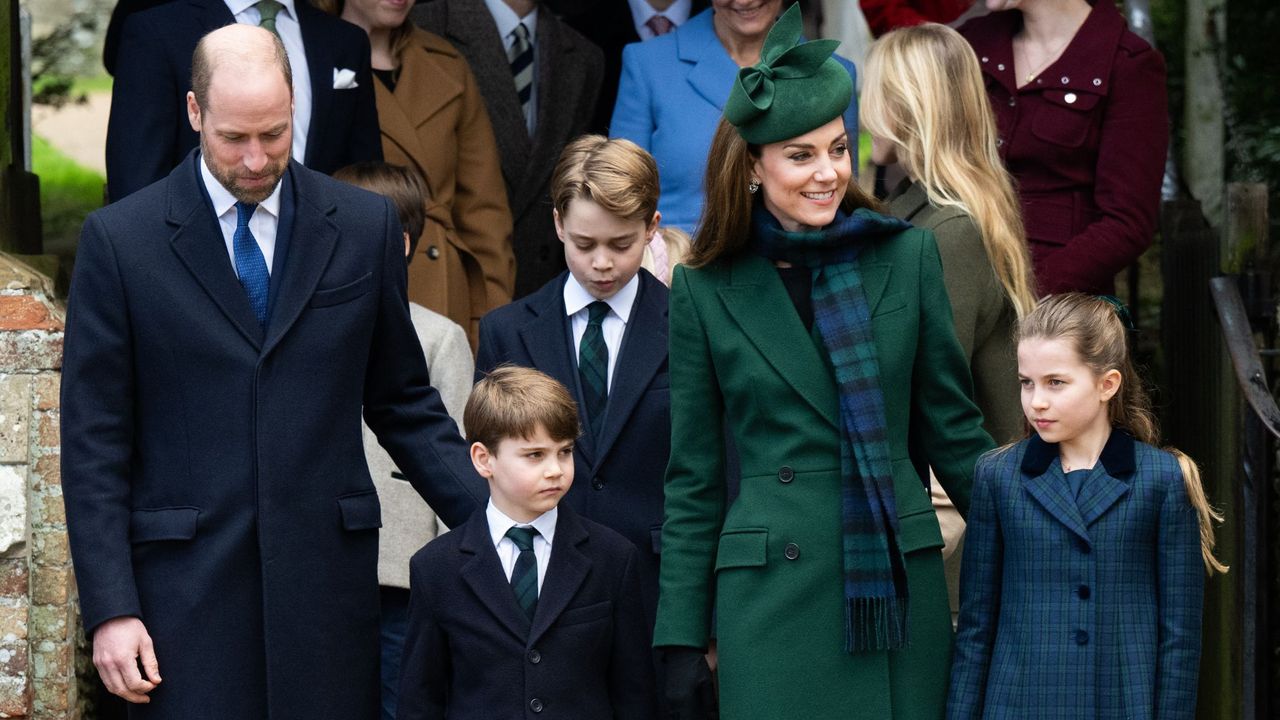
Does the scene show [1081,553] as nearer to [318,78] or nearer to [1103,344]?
[1103,344]

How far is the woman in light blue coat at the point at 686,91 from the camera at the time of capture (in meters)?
6.00

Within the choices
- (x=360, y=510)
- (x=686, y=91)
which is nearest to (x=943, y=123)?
(x=686, y=91)

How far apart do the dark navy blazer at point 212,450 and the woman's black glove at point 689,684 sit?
2.28 ft

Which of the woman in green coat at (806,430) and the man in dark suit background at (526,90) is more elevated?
the man in dark suit background at (526,90)

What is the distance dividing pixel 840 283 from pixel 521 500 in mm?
832

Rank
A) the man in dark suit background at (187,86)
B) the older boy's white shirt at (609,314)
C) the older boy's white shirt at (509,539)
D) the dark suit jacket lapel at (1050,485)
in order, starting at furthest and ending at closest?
the man in dark suit background at (187,86) → the older boy's white shirt at (609,314) → the older boy's white shirt at (509,539) → the dark suit jacket lapel at (1050,485)

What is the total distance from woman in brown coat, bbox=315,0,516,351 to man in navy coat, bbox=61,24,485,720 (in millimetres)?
2186

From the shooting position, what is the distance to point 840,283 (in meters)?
3.86

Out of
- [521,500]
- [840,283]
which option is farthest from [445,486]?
[840,283]

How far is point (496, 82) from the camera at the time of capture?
22.4 ft

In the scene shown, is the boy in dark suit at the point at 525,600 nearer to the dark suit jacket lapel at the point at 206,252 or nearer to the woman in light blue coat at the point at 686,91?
the dark suit jacket lapel at the point at 206,252

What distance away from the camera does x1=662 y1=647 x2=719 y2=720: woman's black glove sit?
12.7 feet

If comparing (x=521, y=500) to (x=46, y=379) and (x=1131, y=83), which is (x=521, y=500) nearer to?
(x=46, y=379)

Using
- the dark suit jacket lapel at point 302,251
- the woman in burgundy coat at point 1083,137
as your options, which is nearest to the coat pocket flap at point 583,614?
the dark suit jacket lapel at point 302,251
